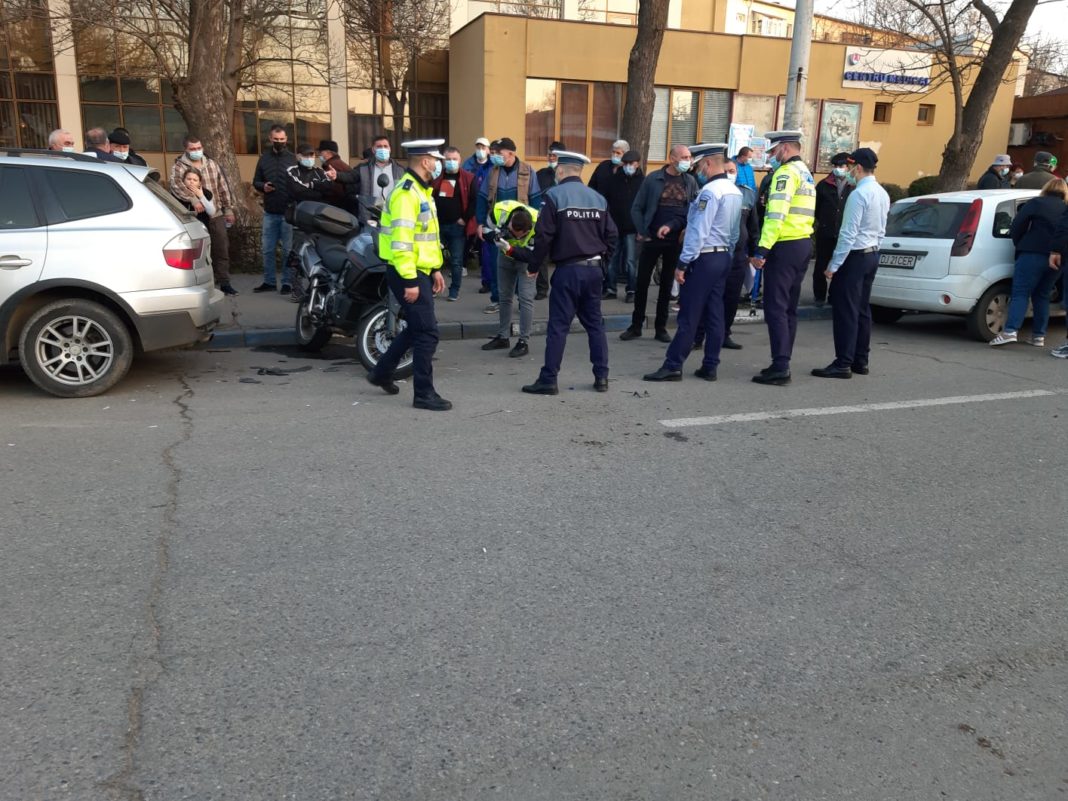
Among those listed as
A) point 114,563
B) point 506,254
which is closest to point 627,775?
point 114,563

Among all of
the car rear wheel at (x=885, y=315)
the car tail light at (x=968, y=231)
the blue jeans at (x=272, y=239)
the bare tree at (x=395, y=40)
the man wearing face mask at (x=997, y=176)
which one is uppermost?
the bare tree at (x=395, y=40)

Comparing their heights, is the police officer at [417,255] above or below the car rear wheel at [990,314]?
above

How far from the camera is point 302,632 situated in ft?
11.3

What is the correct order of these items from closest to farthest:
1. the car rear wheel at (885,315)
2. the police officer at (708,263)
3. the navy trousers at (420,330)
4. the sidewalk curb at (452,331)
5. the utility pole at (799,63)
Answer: the navy trousers at (420,330) → the police officer at (708,263) → the sidewalk curb at (452,331) → the car rear wheel at (885,315) → the utility pole at (799,63)

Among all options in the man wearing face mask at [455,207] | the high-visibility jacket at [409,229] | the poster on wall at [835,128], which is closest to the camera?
the high-visibility jacket at [409,229]

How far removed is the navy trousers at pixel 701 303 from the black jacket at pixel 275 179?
5.80 metres

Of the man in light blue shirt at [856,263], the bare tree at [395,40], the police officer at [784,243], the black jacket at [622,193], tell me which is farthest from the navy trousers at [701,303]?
the bare tree at [395,40]

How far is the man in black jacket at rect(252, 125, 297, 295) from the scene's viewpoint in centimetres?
1105

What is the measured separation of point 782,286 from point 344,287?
3826 mm

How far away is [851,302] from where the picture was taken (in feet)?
25.7

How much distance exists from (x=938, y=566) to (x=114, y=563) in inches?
151

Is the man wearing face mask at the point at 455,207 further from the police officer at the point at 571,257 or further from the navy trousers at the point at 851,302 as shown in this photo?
the navy trousers at the point at 851,302

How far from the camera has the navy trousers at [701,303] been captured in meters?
7.60

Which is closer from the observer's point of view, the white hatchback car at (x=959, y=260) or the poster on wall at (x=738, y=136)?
the white hatchback car at (x=959, y=260)
